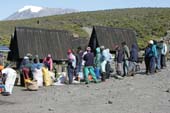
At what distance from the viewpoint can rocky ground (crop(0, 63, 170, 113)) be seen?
15633 mm

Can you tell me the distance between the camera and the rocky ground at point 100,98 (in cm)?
1563

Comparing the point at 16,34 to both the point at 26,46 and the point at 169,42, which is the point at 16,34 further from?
the point at 169,42

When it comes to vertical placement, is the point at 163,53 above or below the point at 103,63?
below

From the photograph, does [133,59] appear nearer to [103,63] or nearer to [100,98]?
[103,63]

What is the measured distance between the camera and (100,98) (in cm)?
1792

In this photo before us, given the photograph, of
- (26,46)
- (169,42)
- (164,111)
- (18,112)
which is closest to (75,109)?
(18,112)

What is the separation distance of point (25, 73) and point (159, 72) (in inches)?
266

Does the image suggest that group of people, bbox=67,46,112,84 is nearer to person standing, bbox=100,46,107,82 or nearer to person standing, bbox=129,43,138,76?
person standing, bbox=100,46,107,82

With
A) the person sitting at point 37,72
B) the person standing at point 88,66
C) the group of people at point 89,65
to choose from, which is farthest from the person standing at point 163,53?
the person sitting at point 37,72

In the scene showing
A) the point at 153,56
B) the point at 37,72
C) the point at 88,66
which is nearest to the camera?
the point at 88,66

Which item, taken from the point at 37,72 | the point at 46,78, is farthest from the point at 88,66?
the point at 37,72

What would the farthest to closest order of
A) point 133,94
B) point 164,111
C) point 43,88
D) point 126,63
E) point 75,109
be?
point 126,63 → point 43,88 → point 133,94 → point 75,109 → point 164,111

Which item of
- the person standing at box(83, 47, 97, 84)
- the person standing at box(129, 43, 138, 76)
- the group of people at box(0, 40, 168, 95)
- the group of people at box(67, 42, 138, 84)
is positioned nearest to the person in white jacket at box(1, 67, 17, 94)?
the group of people at box(0, 40, 168, 95)

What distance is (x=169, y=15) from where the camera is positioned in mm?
85312
